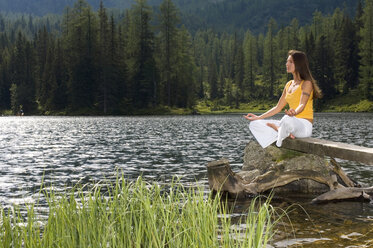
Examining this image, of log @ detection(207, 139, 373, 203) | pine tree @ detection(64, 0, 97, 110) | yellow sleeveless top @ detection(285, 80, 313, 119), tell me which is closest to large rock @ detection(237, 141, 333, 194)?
log @ detection(207, 139, 373, 203)

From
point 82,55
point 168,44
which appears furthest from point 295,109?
point 82,55

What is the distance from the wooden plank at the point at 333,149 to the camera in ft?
25.8

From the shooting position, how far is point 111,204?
5.18 metres

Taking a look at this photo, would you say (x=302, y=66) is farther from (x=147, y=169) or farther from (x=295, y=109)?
(x=147, y=169)

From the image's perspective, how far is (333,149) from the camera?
8.95 meters

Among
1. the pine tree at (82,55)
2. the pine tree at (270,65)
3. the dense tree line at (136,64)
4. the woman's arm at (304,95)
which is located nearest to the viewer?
the woman's arm at (304,95)

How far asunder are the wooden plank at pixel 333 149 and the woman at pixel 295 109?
0.27 metres

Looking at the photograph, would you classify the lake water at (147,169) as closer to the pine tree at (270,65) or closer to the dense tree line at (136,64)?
the dense tree line at (136,64)

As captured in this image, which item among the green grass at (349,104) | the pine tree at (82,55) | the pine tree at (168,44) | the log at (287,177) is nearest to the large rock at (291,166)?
the log at (287,177)

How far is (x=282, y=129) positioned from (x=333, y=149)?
4.49ft

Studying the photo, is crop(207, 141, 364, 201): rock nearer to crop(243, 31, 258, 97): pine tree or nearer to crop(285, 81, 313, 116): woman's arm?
crop(285, 81, 313, 116): woman's arm

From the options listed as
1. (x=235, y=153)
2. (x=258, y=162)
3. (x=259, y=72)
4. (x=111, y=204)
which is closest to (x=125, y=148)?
(x=235, y=153)

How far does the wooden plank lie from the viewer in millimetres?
7863

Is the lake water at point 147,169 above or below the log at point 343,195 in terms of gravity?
below
